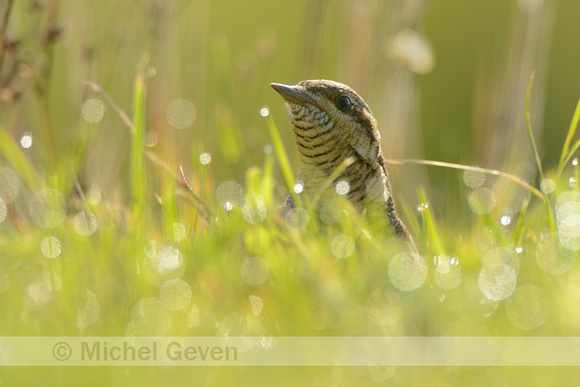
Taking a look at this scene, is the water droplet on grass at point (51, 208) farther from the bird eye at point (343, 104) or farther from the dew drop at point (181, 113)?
the dew drop at point (181, 113)

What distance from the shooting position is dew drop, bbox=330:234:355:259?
1.25m

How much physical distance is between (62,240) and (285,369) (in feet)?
1.95

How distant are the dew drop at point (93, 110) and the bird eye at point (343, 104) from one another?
86cm

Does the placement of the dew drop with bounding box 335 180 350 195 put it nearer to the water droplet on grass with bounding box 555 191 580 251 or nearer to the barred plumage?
the barred plumage

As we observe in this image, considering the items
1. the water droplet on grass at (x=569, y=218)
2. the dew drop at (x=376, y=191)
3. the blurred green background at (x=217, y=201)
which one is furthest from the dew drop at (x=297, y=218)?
the water droplet on grass at (x=569, y=218)

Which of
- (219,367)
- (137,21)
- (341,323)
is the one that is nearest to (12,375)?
(219,367)

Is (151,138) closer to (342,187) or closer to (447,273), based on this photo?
(342,187)

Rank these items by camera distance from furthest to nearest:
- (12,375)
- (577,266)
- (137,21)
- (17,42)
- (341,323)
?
(137,21), (17,42), (577,266), (341,323), (12,375)

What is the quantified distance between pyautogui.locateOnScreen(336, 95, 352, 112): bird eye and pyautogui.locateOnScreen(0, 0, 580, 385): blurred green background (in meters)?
0.19

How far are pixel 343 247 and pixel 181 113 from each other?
57.4 inches

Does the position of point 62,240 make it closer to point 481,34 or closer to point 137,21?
point 137,21

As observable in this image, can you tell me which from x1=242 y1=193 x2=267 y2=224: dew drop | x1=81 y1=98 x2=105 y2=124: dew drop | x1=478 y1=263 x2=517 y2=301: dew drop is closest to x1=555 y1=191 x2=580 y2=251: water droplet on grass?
x1=478 y1=263 x2=517 y2=301: dew drop

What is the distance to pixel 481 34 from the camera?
23.6 feet

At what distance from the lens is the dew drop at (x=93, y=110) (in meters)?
2.28
